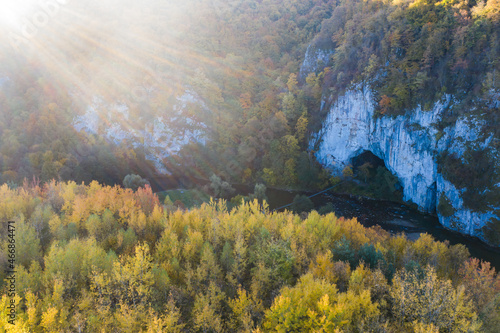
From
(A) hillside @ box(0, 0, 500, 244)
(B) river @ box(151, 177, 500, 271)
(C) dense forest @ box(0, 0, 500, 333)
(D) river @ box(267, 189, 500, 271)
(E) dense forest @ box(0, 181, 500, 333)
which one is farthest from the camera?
(A) hillside @ box(0, 0, 500, 244)

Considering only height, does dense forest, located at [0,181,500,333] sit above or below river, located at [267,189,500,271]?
below

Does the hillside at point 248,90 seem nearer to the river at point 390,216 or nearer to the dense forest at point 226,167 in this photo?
the dense forest at point 226,167

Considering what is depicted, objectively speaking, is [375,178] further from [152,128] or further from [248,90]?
[152,128]

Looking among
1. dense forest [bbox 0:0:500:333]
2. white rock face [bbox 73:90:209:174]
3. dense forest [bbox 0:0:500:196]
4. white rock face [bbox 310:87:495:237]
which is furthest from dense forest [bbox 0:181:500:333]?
white rock face [bbox 73:90:209:174]

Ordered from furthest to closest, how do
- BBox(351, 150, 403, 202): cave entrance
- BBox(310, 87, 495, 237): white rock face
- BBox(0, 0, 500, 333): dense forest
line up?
BBox(351, 150, 403, 202): cave entrance, BBox(310, 87, 495, 237): white rock face, BBox(0, 0, 500, 333): dense forest

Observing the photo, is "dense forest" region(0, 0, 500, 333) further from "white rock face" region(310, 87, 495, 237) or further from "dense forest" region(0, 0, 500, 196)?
"white rock face" region(310, 87, 495, 237)

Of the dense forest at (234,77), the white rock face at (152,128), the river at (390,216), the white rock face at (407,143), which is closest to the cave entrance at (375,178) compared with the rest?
the river at (390,216)

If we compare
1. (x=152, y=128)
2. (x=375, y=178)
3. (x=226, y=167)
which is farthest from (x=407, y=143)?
(x=152, y=128)

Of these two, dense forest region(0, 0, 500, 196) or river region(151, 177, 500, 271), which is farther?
dense forest region(0, 0, 500, 196)
